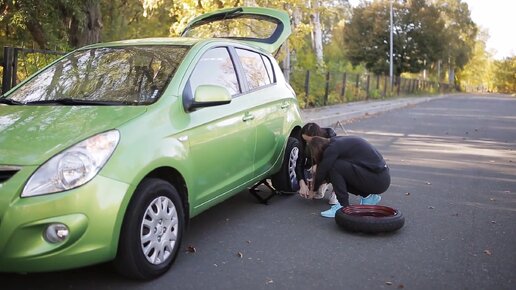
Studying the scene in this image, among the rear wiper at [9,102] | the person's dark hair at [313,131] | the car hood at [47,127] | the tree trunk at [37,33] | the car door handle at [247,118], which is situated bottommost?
the person's dark hair at [313,131]

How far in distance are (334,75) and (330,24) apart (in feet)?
124

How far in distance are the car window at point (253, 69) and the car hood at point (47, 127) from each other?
1716mm

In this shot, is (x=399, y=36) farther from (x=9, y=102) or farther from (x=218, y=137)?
(x=9, y=102)

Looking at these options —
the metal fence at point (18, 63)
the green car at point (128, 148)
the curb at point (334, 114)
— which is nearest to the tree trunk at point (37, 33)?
the metal fence at point (18, 63)

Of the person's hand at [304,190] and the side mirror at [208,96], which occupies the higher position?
the side mirror at [208,96]

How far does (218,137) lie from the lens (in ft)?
14.0

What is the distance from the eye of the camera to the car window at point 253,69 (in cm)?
521

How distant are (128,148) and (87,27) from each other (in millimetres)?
11532

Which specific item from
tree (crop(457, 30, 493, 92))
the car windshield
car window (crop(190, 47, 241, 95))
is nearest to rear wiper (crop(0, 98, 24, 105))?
the car windshield

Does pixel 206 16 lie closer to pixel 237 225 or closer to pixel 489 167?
pixel 237 225

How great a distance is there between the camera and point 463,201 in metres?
6.05

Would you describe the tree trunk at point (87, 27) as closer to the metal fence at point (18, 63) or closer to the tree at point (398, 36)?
the metal fence at point (18, 63)

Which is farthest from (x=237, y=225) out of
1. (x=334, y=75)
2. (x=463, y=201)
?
(x=334, y=75)

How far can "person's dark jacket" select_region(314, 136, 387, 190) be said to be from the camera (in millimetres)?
5152
